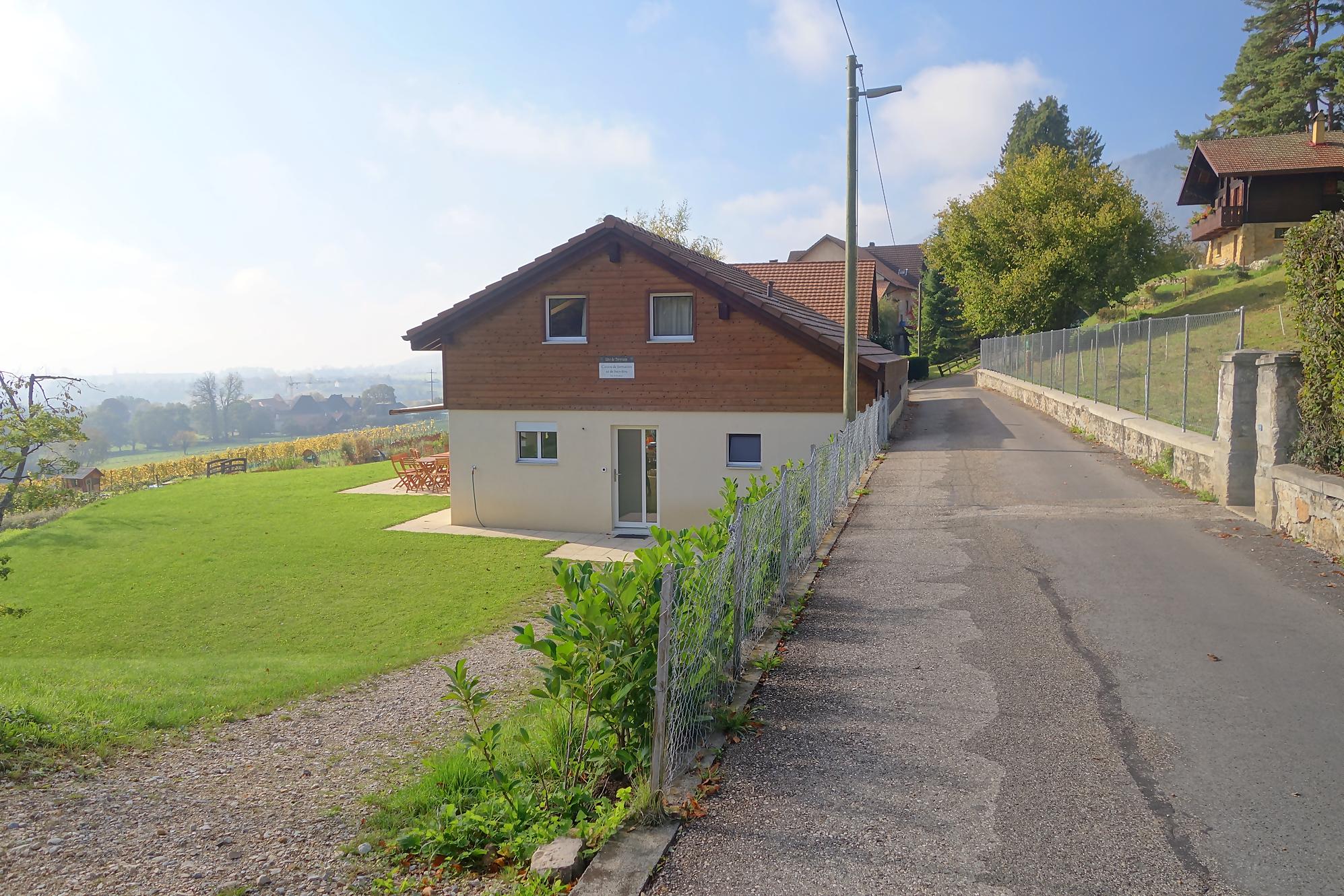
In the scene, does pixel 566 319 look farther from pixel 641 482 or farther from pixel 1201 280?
pixel 1201 280

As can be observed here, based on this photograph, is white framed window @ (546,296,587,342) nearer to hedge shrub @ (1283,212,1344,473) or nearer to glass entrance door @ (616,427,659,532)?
glass entrance door @ (616,427,659,532)

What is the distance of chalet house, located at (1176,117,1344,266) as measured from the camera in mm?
40938

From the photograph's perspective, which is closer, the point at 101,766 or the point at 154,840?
the point at 154,840

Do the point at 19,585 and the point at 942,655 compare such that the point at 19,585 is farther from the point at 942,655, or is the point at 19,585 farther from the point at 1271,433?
the point at 1271,433

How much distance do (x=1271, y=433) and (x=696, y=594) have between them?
27.6ft

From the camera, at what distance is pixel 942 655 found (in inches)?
257

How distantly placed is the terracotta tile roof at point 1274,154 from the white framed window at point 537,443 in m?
37.3

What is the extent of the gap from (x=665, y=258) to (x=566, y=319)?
2966 mm

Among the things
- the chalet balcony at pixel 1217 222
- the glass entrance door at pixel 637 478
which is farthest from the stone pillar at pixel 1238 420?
the chalet balcony at pixel 1217 222

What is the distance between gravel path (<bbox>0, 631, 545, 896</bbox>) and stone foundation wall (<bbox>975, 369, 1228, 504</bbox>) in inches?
400

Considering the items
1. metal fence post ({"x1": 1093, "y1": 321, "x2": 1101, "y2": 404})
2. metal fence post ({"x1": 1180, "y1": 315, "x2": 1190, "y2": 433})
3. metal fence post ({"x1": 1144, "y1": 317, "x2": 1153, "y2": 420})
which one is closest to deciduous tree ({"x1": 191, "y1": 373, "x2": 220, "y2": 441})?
metal fence post ({"x1": 1093, "y1": 321, "x2": 1101, "y2": 404})

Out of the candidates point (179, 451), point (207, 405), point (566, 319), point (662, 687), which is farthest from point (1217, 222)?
point (207, 405)

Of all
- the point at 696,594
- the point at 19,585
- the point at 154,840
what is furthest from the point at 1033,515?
the point at 19,585

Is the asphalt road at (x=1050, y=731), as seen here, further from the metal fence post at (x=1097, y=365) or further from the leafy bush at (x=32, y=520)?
the leafy bush at (x=32, y=520)
